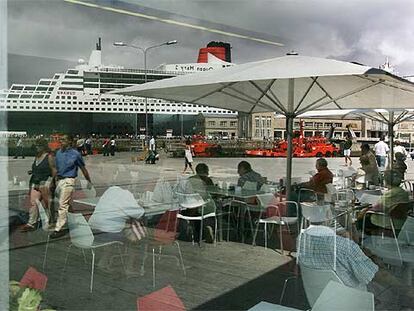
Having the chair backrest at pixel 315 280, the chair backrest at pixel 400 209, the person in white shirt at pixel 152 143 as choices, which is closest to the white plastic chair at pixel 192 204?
the person in white shirt at pixel 152 143

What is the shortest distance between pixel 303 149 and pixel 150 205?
125 inches

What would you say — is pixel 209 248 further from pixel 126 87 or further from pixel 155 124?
pixel 126 87

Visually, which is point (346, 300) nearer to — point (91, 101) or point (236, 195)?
point (91, 101)

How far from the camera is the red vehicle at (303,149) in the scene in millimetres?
6289

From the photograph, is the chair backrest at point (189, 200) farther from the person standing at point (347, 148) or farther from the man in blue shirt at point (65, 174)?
the person standing at point (347, 148)

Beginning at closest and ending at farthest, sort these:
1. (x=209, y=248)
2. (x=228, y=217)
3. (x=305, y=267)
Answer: (x=305, y=267), (x=209, y=248), (x=228, y=217)

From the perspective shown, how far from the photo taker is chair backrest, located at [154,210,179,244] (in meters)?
4.42

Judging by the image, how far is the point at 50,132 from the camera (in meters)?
3.30

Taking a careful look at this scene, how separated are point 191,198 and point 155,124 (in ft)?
4.15

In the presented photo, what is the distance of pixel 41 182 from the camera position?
4.49 meters

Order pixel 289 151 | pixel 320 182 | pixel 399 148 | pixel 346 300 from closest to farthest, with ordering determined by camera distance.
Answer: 1. pixel 346 300
2. pixel 289 151
3. pixel 320 182
4. pixel 399 148

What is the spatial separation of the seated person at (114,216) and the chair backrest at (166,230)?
248mm

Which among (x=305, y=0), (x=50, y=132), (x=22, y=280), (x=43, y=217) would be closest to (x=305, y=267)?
(x=22, y=280)

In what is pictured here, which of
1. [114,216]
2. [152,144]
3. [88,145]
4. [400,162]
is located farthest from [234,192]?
[400,162]
